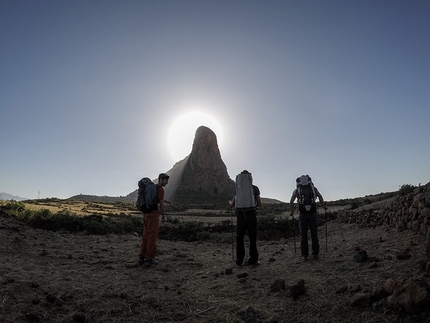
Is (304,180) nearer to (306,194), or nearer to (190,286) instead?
(306,194)

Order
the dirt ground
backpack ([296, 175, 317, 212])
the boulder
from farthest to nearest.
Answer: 1. backpack ([296, 175, 317, 212])
2. the dirt ground
3. the boulder

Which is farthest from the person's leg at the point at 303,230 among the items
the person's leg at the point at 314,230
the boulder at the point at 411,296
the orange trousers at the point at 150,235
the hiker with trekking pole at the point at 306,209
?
the boulder at the point at 411,296

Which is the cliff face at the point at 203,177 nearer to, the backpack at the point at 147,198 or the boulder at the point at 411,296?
the backpack at the point at 147,198

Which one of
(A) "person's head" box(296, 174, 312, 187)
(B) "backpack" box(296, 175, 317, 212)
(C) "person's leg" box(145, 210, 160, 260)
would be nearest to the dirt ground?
(C) "person's leg" box(145, 210, 160, 260)

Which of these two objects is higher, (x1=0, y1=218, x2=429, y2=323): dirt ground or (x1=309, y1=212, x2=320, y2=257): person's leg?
(x1=309, y1=212, x2=320, y2=257): person's leg

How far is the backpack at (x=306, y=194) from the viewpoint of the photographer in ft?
24.2

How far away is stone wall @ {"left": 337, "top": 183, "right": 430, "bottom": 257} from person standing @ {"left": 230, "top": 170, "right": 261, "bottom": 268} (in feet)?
11.7

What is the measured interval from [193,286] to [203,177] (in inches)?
4851

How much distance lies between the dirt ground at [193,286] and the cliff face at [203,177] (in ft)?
318

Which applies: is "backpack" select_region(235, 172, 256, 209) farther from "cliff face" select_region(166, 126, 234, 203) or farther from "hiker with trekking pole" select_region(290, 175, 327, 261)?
A: "cliff face" select_region(166, 126, 234, 203)

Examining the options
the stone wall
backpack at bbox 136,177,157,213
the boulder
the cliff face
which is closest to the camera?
the boulder

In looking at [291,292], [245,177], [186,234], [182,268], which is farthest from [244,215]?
[186,234]

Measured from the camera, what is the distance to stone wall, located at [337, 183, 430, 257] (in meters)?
6.62

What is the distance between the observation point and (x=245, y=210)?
24.0 ft
